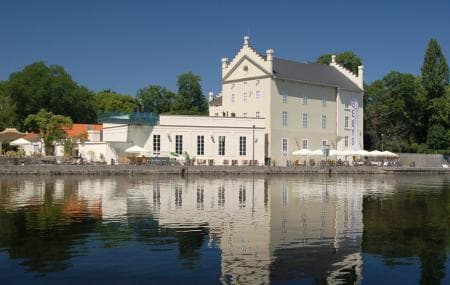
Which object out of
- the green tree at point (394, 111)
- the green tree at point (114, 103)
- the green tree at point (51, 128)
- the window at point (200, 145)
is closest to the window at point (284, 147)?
the window at point (200, 145)

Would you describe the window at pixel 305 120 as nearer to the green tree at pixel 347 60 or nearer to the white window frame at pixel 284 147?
the white window frame at pixel 284 147

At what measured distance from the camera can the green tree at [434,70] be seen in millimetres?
82500

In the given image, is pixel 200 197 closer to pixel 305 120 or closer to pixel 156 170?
pixel 156 170

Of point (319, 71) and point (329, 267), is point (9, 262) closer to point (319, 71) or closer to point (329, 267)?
point (329, 267)

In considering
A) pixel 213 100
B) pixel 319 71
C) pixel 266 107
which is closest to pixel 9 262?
pixel 266 107

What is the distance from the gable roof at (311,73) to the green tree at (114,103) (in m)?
36.1

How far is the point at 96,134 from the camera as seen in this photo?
67.3m

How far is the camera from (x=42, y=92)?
82.8 metres

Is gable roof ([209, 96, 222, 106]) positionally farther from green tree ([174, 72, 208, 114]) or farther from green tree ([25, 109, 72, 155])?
green tree ([25, 109, 72, 155])

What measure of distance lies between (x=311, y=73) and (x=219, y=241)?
57.3 m

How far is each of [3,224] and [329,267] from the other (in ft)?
36.5

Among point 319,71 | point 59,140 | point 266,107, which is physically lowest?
point 59,140

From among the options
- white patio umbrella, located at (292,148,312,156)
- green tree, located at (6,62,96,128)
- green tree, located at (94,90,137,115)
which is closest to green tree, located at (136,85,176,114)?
green tree, located at (94,90,137,115)

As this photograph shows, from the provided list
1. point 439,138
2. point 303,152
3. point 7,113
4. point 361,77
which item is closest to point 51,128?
point 7,113
